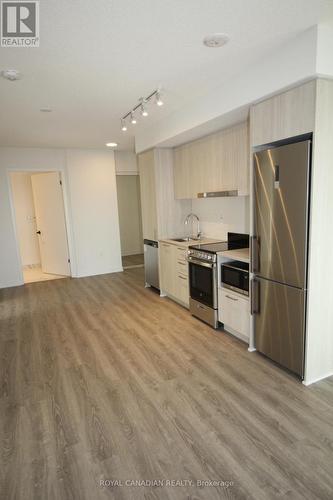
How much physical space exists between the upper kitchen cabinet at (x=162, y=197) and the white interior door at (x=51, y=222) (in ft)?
7.79

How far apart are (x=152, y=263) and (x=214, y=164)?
2.16 m

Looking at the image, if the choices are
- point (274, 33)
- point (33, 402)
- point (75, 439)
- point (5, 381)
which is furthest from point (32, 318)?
point (274, 33)

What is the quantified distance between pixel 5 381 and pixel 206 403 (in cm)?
190

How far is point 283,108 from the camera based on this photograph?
7.97 ft

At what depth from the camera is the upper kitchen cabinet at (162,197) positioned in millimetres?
4820

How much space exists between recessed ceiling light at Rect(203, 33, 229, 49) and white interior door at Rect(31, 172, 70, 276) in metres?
4.87

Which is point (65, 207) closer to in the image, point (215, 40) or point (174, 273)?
point (174, 273)

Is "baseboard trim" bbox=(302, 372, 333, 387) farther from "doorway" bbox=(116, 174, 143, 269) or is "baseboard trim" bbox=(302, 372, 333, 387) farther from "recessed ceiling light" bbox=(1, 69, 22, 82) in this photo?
"doorway" bbox=(116, 174, 143, 269)

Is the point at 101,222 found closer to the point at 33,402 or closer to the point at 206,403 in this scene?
the point at 33,402

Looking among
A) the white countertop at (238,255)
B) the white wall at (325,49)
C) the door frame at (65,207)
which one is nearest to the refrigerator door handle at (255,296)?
the white countertop at (238,255)

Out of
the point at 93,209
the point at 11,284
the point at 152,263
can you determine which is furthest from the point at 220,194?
the point at 11,284

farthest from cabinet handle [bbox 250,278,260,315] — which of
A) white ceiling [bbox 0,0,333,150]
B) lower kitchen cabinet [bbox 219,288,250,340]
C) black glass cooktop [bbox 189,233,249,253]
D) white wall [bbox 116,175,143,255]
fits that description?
white wall [bbox 116,175,143,255]

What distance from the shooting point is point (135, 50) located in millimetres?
2301

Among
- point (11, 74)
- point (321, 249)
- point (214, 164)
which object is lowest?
point (321, 249)
